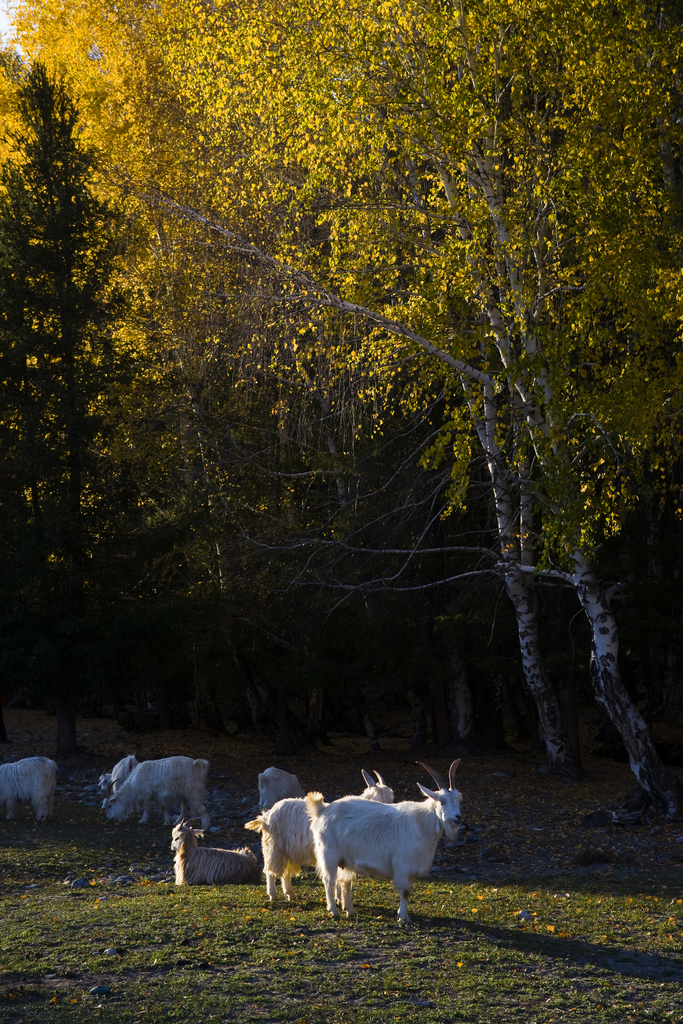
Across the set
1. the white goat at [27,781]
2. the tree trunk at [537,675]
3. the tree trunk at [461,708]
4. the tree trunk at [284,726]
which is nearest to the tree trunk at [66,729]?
the tree trunk at [284,726]

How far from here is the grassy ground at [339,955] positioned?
19.3ft

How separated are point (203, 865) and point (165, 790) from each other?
4558mm

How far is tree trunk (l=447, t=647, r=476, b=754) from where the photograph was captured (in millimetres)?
20938

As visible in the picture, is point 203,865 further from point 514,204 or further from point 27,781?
point 514,204

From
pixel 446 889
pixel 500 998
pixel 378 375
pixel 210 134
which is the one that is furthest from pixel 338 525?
pixel 500 998

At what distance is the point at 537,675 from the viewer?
17.0m

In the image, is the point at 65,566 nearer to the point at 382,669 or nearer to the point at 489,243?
the point at 382,669

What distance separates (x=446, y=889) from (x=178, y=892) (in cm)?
272

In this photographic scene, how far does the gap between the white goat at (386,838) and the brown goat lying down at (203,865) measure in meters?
2.03

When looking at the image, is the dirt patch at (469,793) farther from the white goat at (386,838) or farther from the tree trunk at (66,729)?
the white goat at (386,838)

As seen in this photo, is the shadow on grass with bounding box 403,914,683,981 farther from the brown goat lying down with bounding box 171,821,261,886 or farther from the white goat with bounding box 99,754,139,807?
the white goat with bounding box 99,754,139,807

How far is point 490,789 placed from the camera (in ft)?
56.6

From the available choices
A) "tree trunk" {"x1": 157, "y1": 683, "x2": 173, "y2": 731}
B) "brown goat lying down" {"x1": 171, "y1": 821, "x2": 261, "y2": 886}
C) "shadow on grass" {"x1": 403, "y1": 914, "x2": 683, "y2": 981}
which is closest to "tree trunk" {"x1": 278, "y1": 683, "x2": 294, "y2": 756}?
"tree trunk" {"x1": 157, "y1": 683, "x2": 173, "y2": 731}

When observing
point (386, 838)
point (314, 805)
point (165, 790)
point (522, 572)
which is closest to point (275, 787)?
point (165, 790)
